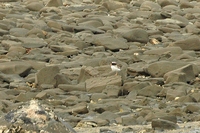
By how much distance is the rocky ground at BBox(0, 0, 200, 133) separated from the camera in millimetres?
7902

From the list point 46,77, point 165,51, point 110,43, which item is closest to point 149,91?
point 46,77

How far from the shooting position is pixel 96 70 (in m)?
11.3

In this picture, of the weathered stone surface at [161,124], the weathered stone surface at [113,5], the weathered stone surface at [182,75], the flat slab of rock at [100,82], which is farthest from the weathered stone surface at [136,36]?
the weathered stone surface at [161,124]

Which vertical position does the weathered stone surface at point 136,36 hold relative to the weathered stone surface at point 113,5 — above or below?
above

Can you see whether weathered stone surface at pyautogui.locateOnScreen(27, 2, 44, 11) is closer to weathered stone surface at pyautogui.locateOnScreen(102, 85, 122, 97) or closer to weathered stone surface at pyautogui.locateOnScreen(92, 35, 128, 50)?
weathered stone surface at pyautogui.locateOnScreen(92, 35, 128, 50)

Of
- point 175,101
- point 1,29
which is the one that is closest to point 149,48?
point 1,29

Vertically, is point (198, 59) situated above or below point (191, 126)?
below

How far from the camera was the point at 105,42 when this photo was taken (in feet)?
45.8

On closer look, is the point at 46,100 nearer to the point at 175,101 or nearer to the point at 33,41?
the point at 175,101

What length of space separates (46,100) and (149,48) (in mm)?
5114

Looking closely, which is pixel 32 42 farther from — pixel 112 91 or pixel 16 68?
pixel 112 91

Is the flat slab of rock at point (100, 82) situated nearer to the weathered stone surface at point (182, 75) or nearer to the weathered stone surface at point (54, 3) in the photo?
the weathered stone surface at point (182, 75)

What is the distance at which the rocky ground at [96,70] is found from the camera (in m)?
7.90

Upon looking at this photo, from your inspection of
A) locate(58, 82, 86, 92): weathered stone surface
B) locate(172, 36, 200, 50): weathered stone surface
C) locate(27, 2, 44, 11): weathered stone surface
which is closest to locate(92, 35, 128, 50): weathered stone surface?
locate(172, 36, 200, 50): weathered stone surface
